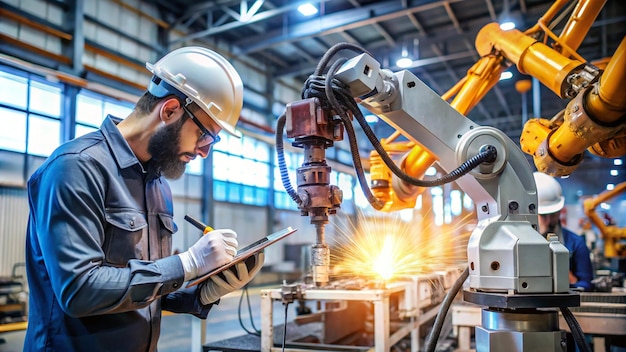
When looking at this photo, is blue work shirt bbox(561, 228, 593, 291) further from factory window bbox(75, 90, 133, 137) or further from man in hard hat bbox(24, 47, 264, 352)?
factory window bbox(75, 90, 133, 137)

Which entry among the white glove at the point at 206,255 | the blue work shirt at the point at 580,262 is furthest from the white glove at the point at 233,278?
the blue work shirt at the point at 580,262

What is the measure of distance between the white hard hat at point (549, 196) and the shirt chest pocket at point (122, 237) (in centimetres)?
334

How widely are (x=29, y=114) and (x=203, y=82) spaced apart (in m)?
8.32

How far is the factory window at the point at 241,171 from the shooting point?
12.8 m

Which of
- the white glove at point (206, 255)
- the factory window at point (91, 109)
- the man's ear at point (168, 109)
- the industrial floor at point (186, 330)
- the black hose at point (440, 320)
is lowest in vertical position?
the industrial floor at point (186, 330)

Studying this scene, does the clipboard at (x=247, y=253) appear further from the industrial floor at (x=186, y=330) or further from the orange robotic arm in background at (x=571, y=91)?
the industrial floor at (x=186, y=330)

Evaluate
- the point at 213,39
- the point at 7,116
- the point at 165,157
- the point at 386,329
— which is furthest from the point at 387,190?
the point at 213,39

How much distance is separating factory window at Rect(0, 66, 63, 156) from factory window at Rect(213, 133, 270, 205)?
3756 mm

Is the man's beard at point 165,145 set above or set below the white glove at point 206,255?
above

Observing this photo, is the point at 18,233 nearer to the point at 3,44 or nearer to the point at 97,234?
the point at 3,44

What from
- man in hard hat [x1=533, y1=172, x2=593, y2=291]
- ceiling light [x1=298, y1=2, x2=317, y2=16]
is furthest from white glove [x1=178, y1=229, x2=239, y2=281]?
ceiling light [x1=298, y1=2, x2=317, y2=16]

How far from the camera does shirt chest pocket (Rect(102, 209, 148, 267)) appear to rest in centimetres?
161

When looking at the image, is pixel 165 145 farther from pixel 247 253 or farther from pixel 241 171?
pixel 241 171

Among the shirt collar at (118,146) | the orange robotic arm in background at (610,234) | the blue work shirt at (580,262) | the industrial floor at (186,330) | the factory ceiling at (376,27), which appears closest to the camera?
the shirt collar at (118,146)
